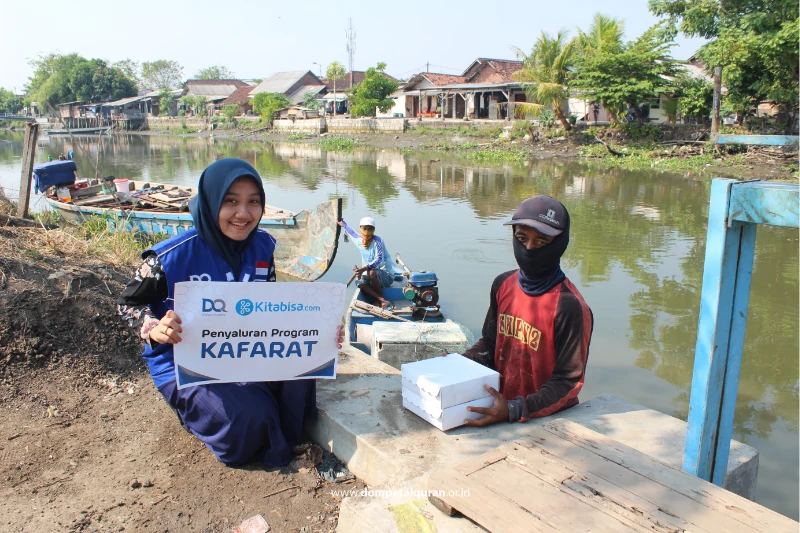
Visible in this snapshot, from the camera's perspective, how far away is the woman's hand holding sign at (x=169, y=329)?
2549 millimetres

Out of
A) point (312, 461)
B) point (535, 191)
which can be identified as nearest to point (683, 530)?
point (312, 461)

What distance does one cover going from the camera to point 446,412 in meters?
2.75

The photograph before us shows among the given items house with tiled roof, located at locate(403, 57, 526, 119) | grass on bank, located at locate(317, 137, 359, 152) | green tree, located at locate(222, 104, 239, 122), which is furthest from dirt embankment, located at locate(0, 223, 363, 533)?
green tree, located at locate(222, 104, 239, 122)

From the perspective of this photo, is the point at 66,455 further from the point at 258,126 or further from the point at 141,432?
the point at 258,126

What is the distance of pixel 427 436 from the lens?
2.78 meters

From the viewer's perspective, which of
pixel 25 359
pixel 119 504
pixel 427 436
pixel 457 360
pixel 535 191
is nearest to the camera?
pixel 119 504

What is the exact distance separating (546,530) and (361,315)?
5437 mm

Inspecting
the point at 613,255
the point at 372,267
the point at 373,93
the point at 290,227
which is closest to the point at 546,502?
the point at 372,267

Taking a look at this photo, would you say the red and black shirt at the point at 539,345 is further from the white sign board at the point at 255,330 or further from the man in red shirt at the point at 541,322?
the white sign board at the point at 255,330

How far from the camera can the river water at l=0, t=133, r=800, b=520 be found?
6.45m

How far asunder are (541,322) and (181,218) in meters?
9.22

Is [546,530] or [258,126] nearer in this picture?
[546,530]

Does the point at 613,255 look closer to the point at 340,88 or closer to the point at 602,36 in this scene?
the point at 602,36

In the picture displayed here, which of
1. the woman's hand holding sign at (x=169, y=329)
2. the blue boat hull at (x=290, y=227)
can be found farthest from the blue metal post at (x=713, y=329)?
the blue boat hull at (x=290, y=227)
